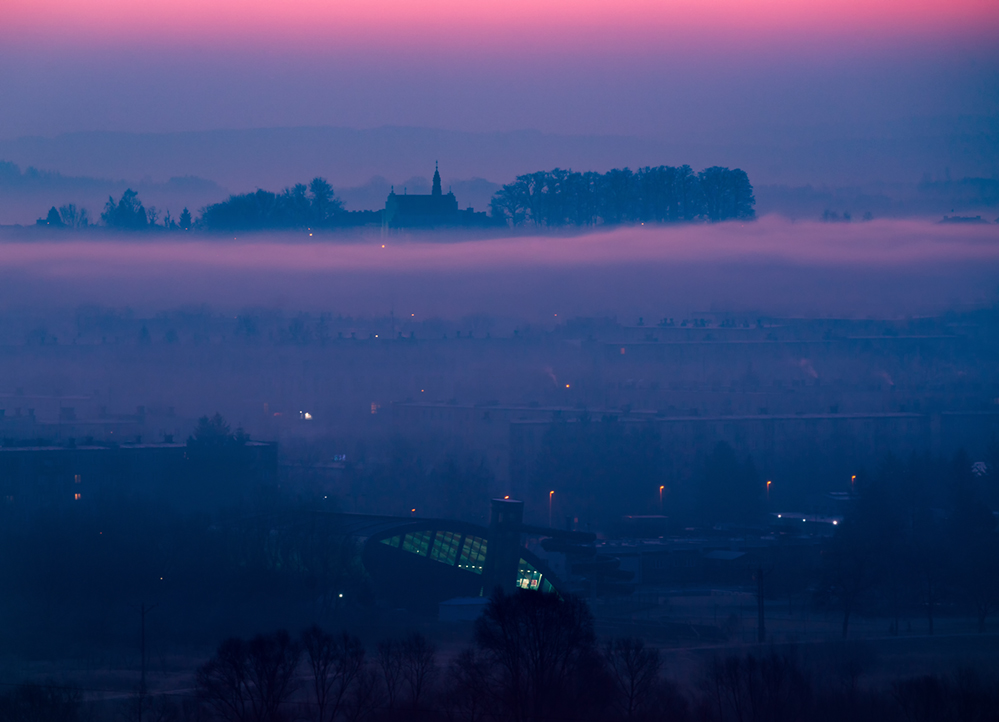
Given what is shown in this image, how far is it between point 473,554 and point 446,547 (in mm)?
629

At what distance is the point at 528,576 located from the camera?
27.3 m

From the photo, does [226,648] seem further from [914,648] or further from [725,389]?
[725,389]

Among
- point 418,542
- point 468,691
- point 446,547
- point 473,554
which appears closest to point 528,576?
point 473,554

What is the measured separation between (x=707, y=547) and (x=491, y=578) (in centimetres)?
603

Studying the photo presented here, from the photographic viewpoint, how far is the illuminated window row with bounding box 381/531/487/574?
90.0ft

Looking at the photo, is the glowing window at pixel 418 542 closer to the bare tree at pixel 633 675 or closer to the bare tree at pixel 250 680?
the bare tree at pixel 633 675

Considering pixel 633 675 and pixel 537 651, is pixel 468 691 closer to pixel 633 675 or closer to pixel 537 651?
pixel 537 651

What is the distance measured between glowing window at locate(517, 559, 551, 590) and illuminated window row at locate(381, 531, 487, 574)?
0.82 metres

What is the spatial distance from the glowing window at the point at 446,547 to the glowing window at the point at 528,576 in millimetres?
1449

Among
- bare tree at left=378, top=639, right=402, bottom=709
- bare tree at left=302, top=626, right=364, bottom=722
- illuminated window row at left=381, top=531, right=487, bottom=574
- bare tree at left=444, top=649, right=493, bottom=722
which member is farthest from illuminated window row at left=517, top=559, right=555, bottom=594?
bare tree at left=444, top=649, right=493, bottom=722

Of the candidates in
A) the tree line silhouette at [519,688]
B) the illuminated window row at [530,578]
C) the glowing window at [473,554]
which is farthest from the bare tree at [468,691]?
the glowing window at [473,554]

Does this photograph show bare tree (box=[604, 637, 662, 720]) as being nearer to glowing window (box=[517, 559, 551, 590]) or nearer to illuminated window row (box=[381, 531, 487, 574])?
glowing window (box=[517, 559, 551, 590])

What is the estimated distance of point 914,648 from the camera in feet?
72.6

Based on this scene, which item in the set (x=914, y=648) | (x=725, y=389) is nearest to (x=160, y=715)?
(x=914, y=648)
